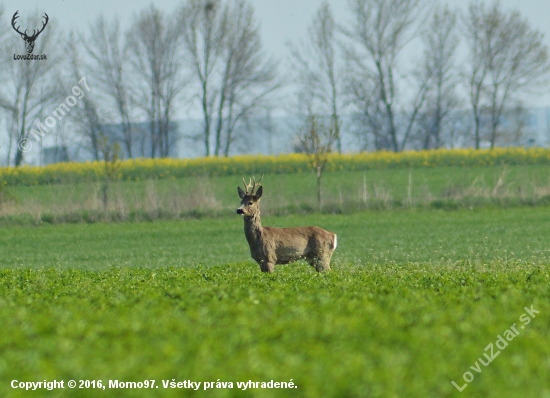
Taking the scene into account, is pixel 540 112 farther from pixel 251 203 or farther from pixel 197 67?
pixel 251 203

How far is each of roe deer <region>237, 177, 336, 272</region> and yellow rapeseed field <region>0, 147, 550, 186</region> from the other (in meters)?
33.4

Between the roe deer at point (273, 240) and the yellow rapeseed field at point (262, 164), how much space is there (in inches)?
1315

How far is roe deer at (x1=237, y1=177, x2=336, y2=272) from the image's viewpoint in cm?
1355

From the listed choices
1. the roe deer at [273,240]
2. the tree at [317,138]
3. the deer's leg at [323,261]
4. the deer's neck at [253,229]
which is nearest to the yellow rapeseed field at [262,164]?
the tree at [317,138]

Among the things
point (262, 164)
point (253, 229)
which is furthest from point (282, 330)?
point (262, 164)

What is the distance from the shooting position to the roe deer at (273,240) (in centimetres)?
1355

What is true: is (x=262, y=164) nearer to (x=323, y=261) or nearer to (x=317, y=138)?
(x=317, y=138)

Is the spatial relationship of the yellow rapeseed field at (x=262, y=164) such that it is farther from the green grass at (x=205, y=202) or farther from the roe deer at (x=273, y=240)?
the roe deer at (x=273, y=240)

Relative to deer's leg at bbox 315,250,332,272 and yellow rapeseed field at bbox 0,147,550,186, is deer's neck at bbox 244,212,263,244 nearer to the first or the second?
deer's leg at bbox 315,250,332,272

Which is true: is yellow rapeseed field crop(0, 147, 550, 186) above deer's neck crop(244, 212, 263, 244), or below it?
above

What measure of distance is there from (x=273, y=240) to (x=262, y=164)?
1383 inches

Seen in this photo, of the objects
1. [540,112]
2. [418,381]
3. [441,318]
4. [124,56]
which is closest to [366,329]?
[441,318]

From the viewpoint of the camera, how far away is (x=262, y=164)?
4866cm

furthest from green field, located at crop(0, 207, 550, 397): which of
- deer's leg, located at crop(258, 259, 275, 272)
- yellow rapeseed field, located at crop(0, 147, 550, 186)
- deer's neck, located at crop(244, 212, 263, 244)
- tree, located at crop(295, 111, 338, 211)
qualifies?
yellow rapeseed field, located at crop(0, 147, 550, 186)
